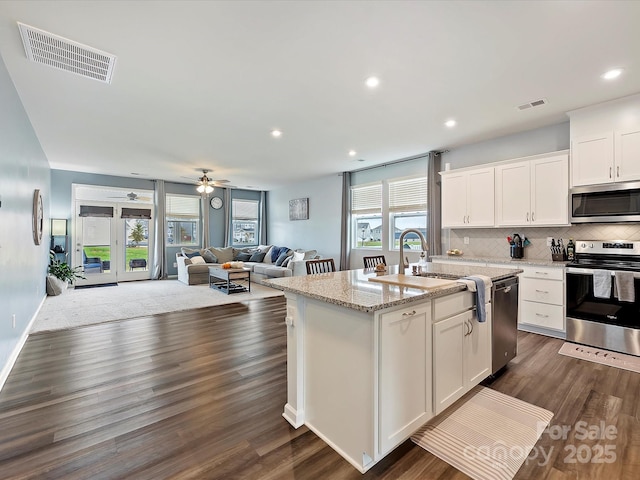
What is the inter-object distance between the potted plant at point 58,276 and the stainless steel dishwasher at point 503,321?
7.77 meters

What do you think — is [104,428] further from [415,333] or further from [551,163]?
[551,163]

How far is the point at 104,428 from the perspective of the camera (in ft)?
6.64

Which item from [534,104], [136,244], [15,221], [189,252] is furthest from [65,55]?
[136,244]

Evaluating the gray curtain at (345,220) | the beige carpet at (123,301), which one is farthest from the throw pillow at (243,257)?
the gray curtain at (345,220)

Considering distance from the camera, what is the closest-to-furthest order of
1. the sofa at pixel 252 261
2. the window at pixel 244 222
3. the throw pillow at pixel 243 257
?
the sofa at pixel 252 261 → the throw pillow at pixel 243 257 → the window at pixel 244 222

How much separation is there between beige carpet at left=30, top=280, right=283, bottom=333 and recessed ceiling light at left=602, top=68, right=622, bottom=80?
5690 mm

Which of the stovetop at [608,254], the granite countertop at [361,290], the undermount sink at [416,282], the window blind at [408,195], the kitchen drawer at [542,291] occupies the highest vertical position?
the window blind at [408,195]

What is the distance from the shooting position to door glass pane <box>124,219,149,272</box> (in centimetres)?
814

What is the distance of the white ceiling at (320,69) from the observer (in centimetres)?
207

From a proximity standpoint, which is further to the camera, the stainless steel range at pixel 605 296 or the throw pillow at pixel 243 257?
the throw pillow at pixel 243 257

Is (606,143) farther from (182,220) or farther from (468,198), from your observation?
(182,220)

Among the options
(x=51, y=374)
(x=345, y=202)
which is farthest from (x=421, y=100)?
(x=51, y=374)

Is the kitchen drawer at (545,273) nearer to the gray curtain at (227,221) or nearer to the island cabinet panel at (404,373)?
the island cabinet panel at (404,373)

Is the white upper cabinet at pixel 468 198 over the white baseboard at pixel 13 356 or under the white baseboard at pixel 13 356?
over
